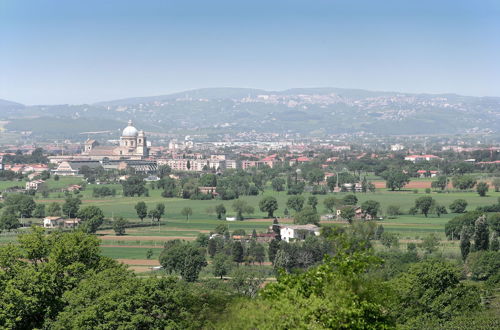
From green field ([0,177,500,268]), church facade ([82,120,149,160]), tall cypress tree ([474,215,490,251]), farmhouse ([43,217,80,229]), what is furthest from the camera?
church facade ([82,120,149,160])

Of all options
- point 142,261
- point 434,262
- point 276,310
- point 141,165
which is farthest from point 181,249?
point 141,165

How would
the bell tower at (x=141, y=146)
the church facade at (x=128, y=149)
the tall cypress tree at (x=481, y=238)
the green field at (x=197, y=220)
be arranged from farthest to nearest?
1. the bell tower at (x=141, y=146)
2. the church facade at (x=128, y=149)
3. the green field at (x=197, y=220)
4. the tall cypress tree at (x=481, y=238)

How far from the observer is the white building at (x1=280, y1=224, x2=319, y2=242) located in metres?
53.5

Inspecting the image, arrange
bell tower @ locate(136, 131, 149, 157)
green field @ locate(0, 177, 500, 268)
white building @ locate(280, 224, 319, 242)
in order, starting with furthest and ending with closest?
bell tower @ locate(136, 131, 149, 157) < white building @ locate(280, 224, 319, 242) < green field @ locate(0, 177, 500, 268)

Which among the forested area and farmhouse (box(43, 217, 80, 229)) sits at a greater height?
the forested area

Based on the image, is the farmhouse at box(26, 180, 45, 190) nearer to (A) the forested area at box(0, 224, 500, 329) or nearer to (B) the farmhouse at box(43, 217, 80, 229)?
(B) the farmhouse at box(43, 217, 80, 229)

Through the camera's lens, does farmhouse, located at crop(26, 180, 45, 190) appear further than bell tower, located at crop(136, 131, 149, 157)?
No

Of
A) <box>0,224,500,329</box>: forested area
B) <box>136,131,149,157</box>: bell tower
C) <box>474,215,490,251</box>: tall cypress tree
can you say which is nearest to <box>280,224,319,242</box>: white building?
<box>474,215,490,251</box>: tall cypress tree

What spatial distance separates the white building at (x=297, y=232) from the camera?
176 ft

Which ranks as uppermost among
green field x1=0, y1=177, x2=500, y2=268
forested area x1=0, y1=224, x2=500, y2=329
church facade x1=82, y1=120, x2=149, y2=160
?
forested area x1=0, y1=224, x2=500, y2=329

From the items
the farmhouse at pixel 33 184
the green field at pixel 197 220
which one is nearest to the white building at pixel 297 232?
the green field at pixel 197 220

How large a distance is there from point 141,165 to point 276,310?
12724cm

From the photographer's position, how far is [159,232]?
193ft

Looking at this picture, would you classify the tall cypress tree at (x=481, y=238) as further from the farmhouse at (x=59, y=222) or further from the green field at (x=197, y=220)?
the farmhouse at (x=59, y=222)
